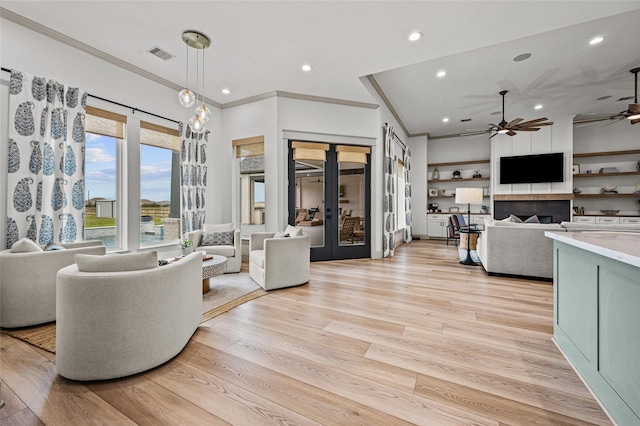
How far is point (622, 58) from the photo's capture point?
4051mm

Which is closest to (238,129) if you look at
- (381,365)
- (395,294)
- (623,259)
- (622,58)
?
(395,294)

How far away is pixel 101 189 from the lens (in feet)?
12.9

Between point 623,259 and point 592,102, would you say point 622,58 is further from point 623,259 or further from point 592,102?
point 623,259

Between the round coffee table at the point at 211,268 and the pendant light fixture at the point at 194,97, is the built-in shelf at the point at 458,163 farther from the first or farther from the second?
the round coffee table at the point at 211,268

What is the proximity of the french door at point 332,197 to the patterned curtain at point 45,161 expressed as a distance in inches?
120

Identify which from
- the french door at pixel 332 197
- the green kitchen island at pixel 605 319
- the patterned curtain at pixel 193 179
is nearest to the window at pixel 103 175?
the patterned curtain at pixel 193 179

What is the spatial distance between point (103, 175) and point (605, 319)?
5481mm

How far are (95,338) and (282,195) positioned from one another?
141 inches

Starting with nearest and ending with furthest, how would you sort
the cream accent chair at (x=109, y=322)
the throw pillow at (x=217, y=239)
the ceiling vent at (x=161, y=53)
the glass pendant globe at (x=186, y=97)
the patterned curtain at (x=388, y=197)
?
the cream accent chair at (x=109, y=322)
the glass pendant globe at (x=186, y=97)
the ceiling vent at (x=161, y=53)
the throw pillow at (x=217, y=239)
the patterned curtain at (x=388, y=197)

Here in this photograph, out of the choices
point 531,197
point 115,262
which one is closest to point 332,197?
point 115,262

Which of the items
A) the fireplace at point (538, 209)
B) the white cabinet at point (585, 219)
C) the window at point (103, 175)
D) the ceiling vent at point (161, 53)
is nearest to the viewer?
the ceiling vent at point (161, 53)

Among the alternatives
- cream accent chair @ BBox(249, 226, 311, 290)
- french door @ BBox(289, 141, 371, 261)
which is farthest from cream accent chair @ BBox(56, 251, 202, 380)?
french door @ BBox(289, 141, 371, 261)

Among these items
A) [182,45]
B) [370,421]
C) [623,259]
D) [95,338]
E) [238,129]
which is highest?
[182,45]

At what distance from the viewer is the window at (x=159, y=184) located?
14.5ft
